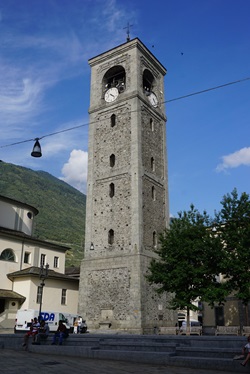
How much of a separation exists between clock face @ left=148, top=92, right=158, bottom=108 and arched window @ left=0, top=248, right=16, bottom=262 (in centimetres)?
1998

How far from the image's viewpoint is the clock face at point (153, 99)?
38.6m

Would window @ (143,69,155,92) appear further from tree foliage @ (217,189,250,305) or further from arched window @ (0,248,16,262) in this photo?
arched window @ (0,248,16,262)

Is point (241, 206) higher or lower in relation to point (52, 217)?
lower

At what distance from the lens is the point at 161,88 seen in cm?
4119

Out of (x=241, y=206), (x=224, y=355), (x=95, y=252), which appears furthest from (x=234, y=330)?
(x=224, y=355)

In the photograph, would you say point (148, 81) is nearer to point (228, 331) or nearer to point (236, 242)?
point (236, 242)

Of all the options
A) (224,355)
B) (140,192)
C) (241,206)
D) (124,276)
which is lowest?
(224,355)

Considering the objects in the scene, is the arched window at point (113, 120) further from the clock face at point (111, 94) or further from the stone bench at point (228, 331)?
the stone bench at point (228, 331)

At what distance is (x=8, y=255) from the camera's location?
118ft

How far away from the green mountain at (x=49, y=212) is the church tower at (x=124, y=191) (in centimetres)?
4774

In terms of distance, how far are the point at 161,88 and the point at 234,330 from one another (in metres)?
25.3

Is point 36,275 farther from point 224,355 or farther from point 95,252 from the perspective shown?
point 224,355

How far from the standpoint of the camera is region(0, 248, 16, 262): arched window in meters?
35.4

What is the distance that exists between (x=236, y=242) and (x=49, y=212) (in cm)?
11591
